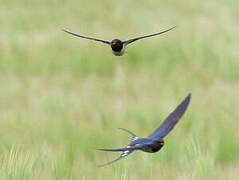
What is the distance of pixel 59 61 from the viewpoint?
4.98 m

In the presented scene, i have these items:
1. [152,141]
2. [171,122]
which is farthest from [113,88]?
[152,141]

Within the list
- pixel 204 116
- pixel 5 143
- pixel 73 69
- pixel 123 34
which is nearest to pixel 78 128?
pixel 5 143

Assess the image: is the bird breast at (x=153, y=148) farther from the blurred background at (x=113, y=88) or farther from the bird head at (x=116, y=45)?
the blurred background at (x=113, y=88)

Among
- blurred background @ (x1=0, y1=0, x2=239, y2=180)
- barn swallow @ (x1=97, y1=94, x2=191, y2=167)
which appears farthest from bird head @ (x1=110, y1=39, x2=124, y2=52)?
blurred background @ (x1=0, y1=0, x2=239, y2=180)

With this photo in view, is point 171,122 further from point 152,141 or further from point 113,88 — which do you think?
point 113,88

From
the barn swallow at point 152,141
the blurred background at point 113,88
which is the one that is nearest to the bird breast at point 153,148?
the barn swallow at point 152,141

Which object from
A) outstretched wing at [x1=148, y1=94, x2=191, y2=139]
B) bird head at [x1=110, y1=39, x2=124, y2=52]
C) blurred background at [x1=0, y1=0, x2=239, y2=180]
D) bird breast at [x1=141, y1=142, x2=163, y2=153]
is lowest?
bird breast at [x1=141, y1=142, x2=163, y2=153]

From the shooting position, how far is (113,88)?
453cm

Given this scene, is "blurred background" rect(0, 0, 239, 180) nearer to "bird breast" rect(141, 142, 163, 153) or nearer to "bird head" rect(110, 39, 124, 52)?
"bird breast" rect(141, 142, 163, 153)

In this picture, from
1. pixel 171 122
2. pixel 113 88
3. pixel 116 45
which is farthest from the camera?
pixel 113 88

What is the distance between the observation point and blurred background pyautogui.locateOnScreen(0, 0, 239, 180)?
2451 millimetres

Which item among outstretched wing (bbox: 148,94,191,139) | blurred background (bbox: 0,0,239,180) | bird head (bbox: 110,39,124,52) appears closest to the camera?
bird head (bbox: 110,39,124,52)

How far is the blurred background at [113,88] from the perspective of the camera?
2451 millimetres

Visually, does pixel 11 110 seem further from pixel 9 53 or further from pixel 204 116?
pixel 9 53
